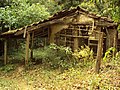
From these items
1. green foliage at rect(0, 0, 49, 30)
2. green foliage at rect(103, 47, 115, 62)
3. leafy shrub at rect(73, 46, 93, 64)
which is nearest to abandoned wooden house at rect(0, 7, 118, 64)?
green foliage at rect(0, 0, 49, 30)

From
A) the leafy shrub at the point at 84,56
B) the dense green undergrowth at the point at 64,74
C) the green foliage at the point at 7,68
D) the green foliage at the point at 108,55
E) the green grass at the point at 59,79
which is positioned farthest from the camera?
the green foliage at the point at 7,68

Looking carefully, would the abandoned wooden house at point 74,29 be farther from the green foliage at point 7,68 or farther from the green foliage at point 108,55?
the green foliage at point 7,68

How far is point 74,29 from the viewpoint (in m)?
16.9

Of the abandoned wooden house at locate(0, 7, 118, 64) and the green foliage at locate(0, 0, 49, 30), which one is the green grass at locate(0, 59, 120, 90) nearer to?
the abandoned wooden house at locate(0, 7, 118, 64)

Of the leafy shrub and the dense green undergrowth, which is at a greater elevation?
the leafy shrub

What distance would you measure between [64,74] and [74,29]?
530 cm

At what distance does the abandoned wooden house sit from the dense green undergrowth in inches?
51.6

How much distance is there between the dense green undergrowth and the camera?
9.56 m

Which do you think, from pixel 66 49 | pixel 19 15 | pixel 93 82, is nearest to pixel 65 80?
pixel 93 82

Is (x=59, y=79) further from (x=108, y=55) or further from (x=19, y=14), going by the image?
(x=19, y=14)

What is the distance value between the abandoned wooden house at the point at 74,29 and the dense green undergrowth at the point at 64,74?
131 cm

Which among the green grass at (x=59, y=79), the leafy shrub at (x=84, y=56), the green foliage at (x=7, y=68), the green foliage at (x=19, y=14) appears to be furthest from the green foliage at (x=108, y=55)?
the green foliage at (x=19, y=14)

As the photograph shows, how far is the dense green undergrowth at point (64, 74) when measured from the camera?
31.4 ft

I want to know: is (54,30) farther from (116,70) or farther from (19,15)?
(116,70)
